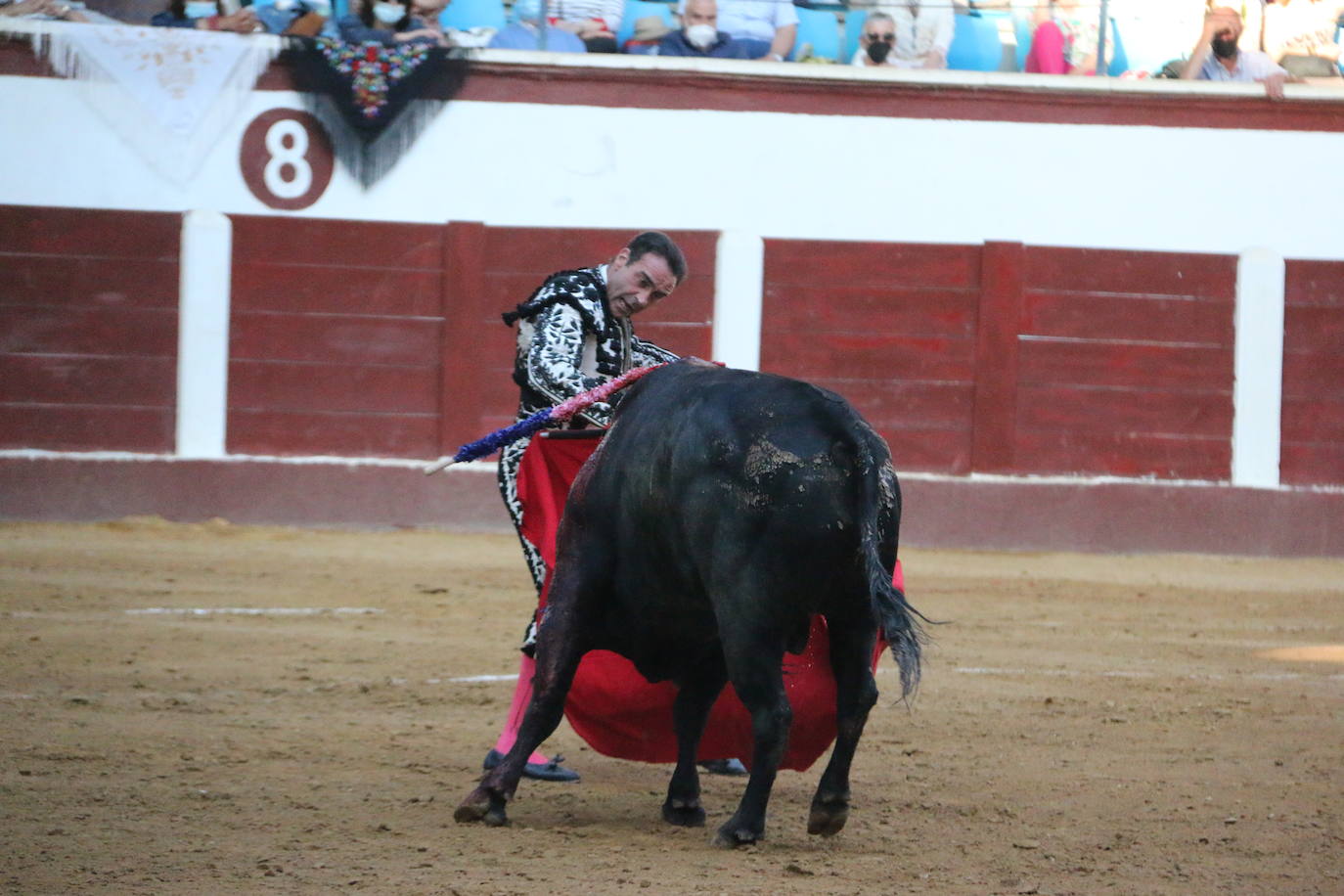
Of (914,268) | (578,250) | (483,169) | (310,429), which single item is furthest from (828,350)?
(310,429)

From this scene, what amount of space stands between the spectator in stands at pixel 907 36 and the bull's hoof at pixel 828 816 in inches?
254

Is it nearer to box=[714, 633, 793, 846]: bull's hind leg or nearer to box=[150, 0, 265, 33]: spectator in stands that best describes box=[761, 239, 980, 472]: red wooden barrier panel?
box=[150, 0, 265, 33]: spectator in stands

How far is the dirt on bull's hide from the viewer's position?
279cm

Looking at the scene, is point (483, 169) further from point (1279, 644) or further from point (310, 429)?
point (1279, 644)

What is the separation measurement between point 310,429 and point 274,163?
1368 millimetres

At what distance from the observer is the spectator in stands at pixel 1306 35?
8867mm

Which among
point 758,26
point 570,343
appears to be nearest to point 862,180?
point 758,26

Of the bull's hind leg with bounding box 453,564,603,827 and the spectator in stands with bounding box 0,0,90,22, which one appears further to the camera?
the spectator in stands with bounding box 0,0,90,22

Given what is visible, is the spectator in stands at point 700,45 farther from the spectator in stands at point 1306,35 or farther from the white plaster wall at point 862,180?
the spectator in stands at point 1306,35

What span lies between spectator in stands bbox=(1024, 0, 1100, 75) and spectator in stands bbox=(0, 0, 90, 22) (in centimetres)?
495

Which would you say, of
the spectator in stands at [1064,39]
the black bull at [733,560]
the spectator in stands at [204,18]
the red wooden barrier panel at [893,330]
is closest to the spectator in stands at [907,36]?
the spectator in stands at [1064,39]

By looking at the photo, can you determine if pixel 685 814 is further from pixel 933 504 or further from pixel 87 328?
pixel 87 328

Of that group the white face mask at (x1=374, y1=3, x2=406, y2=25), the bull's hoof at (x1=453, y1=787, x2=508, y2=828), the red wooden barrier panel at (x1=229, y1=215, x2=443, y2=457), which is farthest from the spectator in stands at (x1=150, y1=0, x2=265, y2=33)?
the bull's hoof at (x1=453, y1=787, x2=508, y2=828)

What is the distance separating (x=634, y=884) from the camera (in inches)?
105
